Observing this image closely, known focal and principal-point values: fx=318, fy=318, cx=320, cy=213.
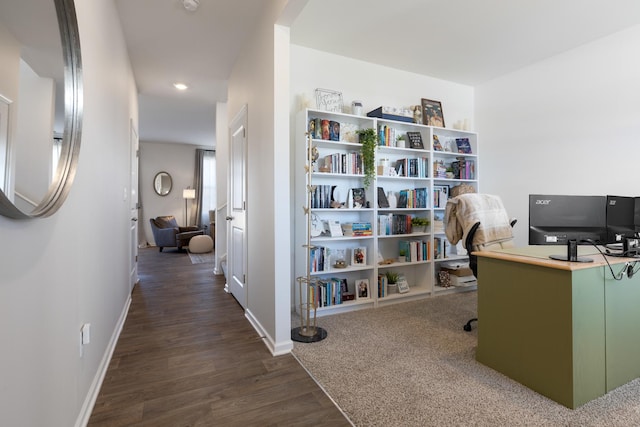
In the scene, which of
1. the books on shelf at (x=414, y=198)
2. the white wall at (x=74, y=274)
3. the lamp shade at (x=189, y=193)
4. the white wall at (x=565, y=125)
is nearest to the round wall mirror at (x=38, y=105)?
the white wall at (x=74, y=274)

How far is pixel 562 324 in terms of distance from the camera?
1.67 metres

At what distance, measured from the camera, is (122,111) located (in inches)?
116

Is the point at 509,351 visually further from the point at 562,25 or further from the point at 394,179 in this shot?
the point at 562,25

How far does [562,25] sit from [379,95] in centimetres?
180

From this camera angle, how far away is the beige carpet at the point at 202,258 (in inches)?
238

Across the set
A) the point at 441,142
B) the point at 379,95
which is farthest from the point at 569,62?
the point at 379,95

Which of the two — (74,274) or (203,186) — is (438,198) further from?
(203,186)

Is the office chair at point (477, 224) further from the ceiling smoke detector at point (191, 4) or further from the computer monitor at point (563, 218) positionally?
the ceiling smoke detector at point (191, 4)

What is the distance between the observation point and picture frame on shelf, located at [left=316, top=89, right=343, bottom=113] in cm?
334

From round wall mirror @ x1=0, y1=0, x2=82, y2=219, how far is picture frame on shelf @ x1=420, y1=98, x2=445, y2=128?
11.6ft

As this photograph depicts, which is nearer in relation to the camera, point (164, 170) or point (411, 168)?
point (411, 168)

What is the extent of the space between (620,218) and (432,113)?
2375 millimetres

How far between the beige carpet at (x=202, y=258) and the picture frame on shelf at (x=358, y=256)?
3.55 m

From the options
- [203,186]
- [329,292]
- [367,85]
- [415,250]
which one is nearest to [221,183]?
[367,85]
